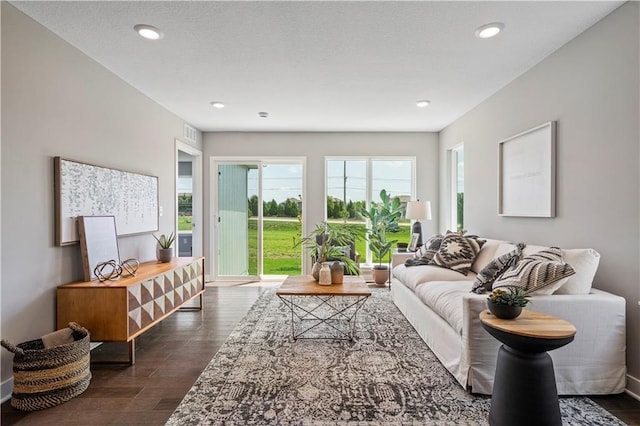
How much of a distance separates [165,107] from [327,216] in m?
2.98

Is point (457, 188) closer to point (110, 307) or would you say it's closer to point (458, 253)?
point (458, 253)

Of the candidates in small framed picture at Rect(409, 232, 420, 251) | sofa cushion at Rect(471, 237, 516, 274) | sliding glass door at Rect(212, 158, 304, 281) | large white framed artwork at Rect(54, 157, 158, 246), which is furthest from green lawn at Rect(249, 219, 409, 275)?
sofa cushion at Rect(471, 237, 516, 274)

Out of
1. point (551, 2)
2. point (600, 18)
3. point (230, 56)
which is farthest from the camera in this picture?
point (230, 56)

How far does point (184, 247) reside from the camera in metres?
6.28

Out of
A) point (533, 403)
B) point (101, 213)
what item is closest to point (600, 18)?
point (533, 403)

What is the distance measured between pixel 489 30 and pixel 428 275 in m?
2.20

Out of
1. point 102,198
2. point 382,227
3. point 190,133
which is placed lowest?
point 382,227

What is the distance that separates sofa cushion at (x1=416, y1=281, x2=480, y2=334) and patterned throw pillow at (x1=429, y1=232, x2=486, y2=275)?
0.48m

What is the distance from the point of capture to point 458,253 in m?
3.72

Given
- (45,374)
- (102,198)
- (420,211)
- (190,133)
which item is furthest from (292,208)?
(45,374)

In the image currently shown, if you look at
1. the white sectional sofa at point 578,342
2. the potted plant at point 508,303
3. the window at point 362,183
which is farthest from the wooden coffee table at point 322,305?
the window at point 362,183

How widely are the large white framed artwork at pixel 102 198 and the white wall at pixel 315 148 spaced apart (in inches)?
74.6

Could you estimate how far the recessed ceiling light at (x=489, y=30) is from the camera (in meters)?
2.44

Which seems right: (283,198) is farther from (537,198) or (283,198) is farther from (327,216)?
(537,198)
